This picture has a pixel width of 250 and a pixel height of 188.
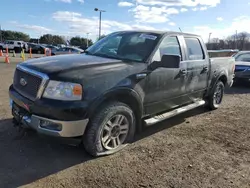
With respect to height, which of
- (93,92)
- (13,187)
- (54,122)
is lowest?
(13,187)

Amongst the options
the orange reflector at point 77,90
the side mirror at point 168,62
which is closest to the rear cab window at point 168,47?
the side mirror at point 168,62

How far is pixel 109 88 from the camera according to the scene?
3441mm

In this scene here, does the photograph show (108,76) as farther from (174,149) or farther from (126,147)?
(174,149)

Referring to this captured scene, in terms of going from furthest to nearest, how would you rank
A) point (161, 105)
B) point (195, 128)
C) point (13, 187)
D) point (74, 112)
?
point (195, 128)
point (161, 105)
point (74, 112)
point (13, 187)

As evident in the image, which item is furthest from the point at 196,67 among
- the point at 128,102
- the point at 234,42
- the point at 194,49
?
the point at 234,42

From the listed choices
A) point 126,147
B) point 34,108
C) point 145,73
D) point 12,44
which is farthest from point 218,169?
point 12,44

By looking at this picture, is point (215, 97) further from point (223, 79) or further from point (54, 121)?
point (54, 121)

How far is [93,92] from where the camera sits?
10.7ft

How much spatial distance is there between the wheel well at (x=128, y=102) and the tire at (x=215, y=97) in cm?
296

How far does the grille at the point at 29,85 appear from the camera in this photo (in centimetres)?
335

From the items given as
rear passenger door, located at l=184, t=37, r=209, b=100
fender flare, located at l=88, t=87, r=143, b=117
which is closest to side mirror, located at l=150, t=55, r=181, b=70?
fender flare, located at l=88, t=87, r=143, b=117

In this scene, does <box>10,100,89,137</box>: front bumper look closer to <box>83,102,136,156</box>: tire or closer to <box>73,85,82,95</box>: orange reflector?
<box>83,102,136,156</box>: tire

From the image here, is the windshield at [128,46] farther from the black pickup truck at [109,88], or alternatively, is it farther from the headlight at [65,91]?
the headlight at [65,91]

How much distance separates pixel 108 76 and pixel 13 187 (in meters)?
1.80
